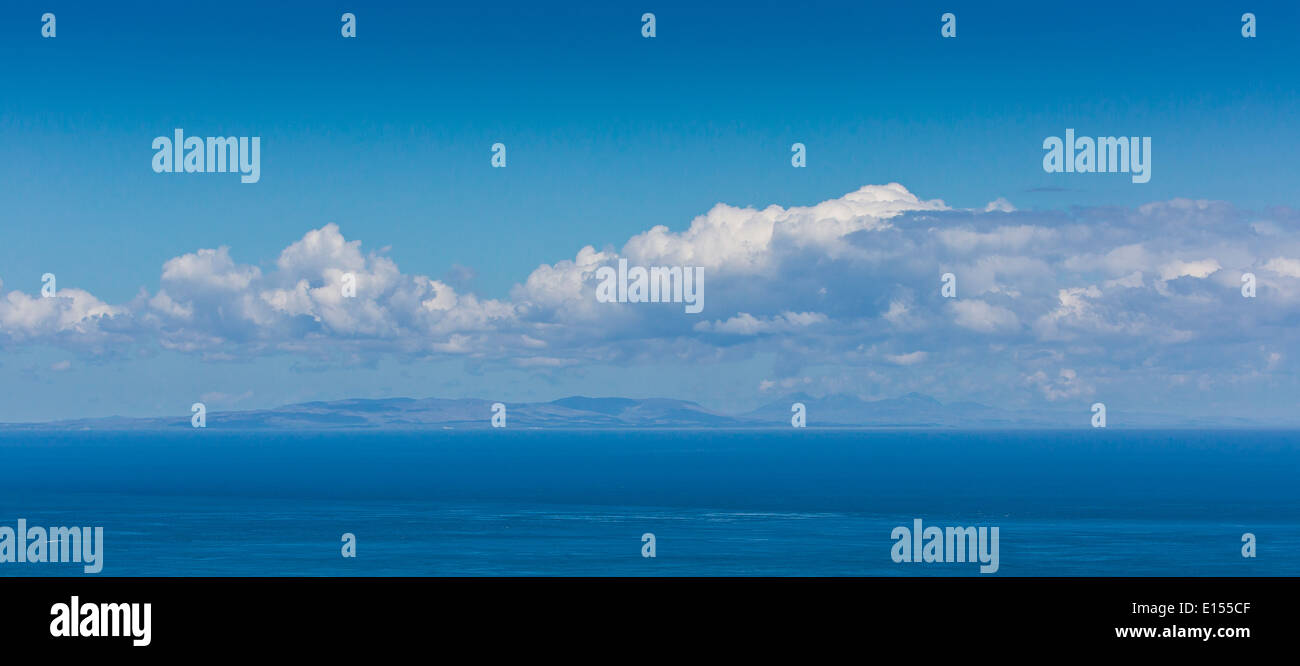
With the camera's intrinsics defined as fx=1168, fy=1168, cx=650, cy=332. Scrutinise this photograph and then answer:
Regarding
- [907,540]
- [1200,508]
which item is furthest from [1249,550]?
[1200,508]
